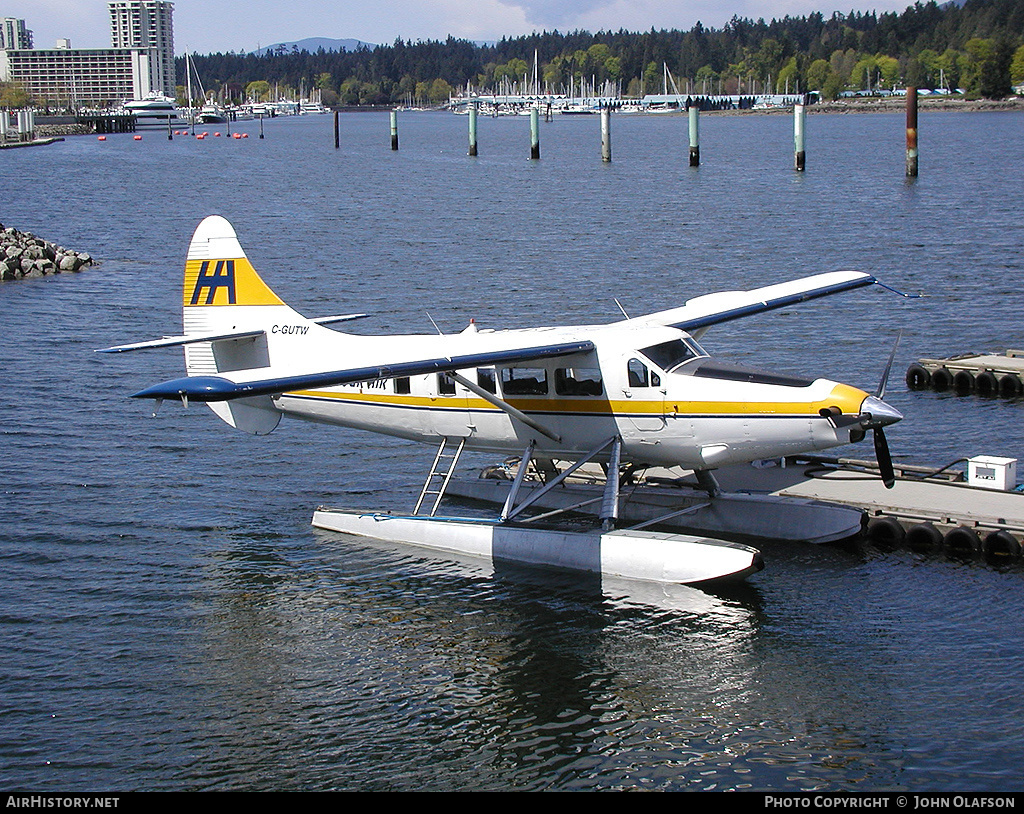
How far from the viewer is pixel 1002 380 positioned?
88.1 feet

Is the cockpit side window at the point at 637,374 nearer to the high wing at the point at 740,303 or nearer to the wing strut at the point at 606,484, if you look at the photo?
the wing strut at the point at 606,484

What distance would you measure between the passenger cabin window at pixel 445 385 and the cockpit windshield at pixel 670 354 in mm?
3047

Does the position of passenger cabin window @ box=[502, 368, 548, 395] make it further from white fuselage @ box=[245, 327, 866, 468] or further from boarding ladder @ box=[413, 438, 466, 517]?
boarding ladder @ box=[413, 438, 466, 517]

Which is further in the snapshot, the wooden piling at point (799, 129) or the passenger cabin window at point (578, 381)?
the wooden piling at point (799, 129)

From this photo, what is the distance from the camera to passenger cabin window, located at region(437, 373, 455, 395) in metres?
18.4

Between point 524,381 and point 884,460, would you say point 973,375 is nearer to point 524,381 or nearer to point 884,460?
point 884,460

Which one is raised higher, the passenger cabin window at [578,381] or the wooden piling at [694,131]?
the wooden piling at [694,131]

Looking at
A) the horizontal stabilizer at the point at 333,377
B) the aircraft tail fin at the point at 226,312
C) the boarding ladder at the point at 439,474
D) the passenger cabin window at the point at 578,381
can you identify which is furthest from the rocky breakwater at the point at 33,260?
the passenger cabin window at the point at 578,381

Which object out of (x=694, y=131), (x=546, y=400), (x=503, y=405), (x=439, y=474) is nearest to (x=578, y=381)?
(x=546, y=400)

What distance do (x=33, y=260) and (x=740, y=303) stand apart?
37347 millimetres

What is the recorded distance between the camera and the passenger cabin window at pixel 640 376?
16.9m

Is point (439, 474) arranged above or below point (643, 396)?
below

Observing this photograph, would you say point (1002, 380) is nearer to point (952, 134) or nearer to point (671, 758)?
point (671, 758)

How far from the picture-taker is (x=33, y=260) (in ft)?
160
